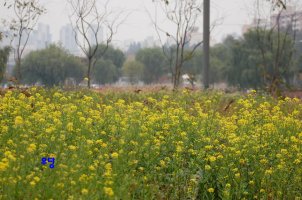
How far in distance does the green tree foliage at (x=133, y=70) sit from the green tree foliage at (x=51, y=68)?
13.9 metres

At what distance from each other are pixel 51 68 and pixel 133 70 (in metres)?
17.2

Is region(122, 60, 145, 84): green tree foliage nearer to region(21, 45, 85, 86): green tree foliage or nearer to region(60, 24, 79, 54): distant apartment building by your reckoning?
region(21, 45, 85, 86): green tree foliage

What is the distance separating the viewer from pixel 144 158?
17.3 ft

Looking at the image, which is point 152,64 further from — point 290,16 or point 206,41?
point 206,41

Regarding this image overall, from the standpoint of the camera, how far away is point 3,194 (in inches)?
147

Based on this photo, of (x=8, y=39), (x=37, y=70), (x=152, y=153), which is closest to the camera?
(x=152, y=153)

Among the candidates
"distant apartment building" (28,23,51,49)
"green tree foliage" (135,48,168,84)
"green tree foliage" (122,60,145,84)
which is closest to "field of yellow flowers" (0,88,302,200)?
"distant apartment building" (28,23,51,49)

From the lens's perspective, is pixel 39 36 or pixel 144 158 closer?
pixel 144 158

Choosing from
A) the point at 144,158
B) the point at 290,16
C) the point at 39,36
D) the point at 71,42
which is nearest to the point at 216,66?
the point at 39,36

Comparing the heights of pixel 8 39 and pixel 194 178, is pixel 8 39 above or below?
above

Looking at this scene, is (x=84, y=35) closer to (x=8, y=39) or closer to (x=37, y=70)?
(x=8, y=39)

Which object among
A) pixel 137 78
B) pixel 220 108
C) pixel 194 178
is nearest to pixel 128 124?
pixel 194 178

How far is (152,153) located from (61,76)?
40.0 m

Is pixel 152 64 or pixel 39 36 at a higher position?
pixel 39 36
